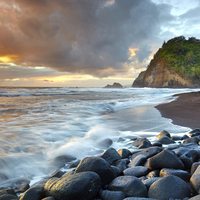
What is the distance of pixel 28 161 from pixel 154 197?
2348mm

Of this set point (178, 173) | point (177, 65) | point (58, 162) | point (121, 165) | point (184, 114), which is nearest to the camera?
point (178, 173)

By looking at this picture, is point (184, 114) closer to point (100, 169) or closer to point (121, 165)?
point (121, 165)

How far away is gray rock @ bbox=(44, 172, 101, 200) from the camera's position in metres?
1.45

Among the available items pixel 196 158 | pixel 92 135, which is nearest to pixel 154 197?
pixel 196 158

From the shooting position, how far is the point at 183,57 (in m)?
58.0

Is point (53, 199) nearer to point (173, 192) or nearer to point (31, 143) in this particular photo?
point (173, 192)

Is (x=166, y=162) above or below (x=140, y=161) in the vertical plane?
above

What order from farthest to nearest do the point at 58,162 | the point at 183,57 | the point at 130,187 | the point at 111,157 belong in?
the point at 183,57 < the point at 58,162 < the point at 111,157 < the point at 130,187

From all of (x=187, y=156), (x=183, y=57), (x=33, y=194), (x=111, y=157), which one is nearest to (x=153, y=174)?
(x=187, y=156)

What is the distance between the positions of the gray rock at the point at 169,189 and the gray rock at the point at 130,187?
8cm

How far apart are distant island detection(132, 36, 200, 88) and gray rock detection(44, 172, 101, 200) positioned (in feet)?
195

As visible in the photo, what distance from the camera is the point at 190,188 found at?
4.90ft

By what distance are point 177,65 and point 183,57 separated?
4705mm

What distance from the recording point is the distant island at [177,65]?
54.0 m
